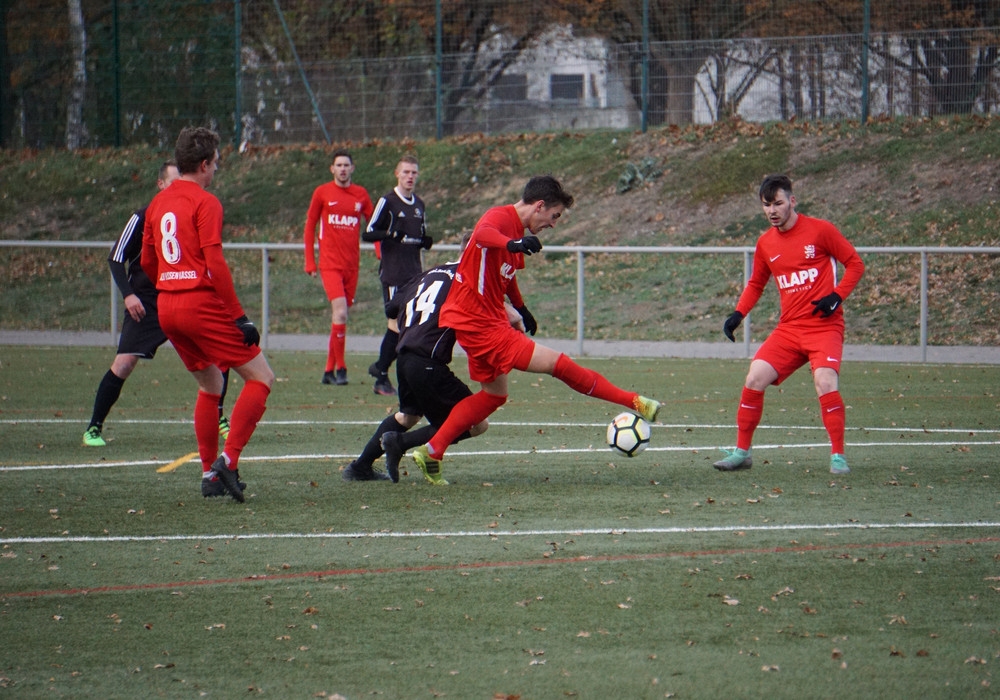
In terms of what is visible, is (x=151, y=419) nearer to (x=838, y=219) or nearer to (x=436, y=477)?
(x=436, y=477)

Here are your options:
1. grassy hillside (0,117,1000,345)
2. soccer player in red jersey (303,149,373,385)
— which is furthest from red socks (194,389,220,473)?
grassy hillside (0,117,1000,345)

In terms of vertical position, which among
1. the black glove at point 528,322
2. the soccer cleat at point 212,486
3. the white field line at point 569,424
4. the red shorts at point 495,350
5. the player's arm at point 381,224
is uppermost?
the player's arm at point 381,224

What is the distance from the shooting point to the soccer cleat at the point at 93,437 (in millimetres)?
9484

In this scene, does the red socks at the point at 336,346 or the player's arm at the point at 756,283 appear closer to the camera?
the player's arm at the point at 756,283

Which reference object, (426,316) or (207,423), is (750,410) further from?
(207,423)

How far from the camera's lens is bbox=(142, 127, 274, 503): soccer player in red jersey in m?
6.83

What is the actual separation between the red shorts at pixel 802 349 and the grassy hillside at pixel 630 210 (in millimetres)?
9052

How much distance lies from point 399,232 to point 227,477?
620cm

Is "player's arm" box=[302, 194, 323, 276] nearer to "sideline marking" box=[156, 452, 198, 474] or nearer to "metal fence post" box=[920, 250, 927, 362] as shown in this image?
"sideline marking" box=[156, 452, 198, 474]

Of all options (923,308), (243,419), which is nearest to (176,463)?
(243,419)

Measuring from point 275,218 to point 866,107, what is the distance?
37.9 feet

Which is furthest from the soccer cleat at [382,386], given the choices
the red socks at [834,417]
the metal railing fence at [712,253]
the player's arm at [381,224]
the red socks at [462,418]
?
the red socks at [834,417]

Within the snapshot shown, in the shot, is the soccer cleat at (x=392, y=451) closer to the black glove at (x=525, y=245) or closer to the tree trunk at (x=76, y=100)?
the black glove at (x=525, y=245)

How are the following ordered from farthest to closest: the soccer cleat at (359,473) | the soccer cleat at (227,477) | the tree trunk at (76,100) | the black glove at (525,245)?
the tree trunk at (76,100)
the soccer cleat at (359,473)
the soccer cleat at (227,477)
the black glove at (525,245)
